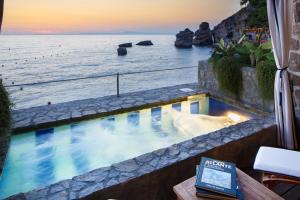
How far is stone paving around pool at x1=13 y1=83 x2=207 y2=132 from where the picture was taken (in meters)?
3.77

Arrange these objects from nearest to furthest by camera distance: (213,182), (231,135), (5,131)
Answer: (213,182) → (5,131) → (231,135)

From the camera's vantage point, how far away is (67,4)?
10.4 metres

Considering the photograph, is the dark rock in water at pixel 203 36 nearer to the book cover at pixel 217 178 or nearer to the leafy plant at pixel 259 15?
the leafy plant at pixel 259 15

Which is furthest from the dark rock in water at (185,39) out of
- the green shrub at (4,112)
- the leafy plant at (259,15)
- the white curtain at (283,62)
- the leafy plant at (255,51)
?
the green shrub at (4,112)

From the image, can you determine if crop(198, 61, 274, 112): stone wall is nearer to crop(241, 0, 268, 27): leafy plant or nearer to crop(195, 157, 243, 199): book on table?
crop(195, 157, 243, 199): book on table

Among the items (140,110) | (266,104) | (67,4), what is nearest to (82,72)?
(67,4)

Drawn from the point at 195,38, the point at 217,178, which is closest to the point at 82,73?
the point at 217,178

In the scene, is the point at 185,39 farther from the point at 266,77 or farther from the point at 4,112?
the point at 4,112

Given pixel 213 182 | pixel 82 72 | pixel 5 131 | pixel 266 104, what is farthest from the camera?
pixel 82 72

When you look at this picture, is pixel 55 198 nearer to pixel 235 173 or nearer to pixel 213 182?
pixel 213 182

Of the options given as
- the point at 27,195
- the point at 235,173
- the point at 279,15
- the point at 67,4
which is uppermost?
the point at 67,4

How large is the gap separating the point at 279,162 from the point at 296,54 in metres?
1.56

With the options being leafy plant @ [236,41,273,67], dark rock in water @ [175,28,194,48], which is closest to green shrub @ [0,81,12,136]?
leafy plant @ [236,41,273,67]

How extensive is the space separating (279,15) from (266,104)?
2151 mm
